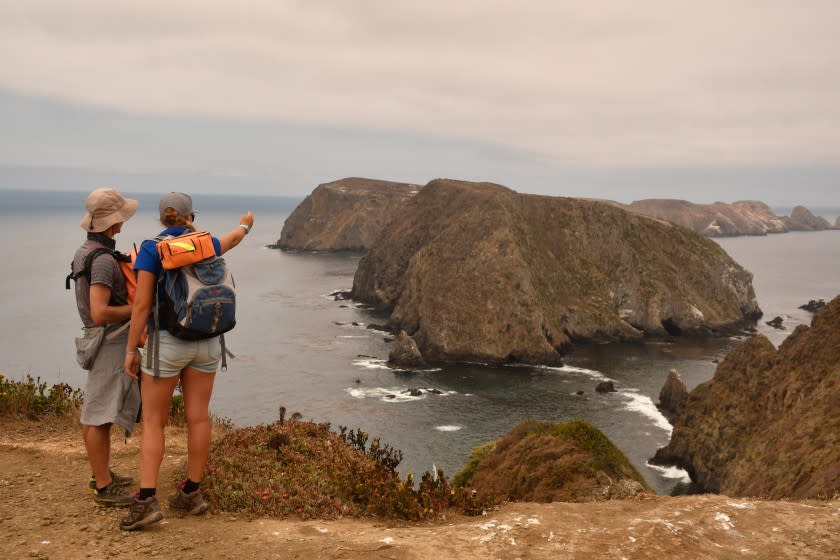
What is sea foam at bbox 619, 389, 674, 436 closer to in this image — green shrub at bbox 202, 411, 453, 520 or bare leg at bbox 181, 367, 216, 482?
green shrub at bbox 202, 411, 453, 520

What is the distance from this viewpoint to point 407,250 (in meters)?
134

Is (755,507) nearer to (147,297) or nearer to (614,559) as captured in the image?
(614,559)

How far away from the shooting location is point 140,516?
7.00m

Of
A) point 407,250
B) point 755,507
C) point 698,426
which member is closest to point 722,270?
point 407,250

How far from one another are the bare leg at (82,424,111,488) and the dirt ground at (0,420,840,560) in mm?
398

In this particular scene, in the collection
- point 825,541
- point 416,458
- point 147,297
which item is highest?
point 147,297

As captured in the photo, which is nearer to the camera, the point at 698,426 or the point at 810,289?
the point at 698,426

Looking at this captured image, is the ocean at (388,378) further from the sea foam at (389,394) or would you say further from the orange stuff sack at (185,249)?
the orange stuff sack at (185,249)

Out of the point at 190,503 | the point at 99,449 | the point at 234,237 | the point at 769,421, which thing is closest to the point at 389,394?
the point at 769,421

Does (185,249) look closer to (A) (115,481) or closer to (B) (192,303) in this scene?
(B) (192,303)

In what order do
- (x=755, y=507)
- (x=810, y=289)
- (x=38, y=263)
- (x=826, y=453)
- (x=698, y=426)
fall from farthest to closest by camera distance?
(x=38, y=263) < (x=810, y=289) < (x=698, y=426) < (x=826, y=453) < (x=755, y=507)

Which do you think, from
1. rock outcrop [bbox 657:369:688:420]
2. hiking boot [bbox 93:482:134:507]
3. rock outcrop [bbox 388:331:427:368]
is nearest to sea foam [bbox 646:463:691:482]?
rock outcrop [bbox 657:369:688:420]

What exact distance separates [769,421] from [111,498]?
4102cm

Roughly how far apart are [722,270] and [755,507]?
128738 mm
